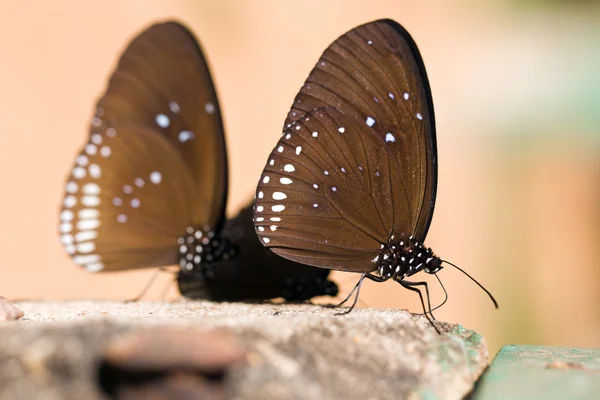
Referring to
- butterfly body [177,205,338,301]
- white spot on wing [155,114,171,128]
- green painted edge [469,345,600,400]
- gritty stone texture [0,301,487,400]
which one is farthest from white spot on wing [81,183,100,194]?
green painted edge [469,345,600,400]

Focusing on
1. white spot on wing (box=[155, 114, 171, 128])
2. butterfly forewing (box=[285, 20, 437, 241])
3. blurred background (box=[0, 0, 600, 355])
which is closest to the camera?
butterfly forewing (box=[285, 20, 437, 241])

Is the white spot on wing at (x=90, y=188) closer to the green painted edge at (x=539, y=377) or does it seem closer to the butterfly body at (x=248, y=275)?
the butterfly body at (x=248, y=275)

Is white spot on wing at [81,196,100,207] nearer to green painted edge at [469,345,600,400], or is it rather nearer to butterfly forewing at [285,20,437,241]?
butterfly forewing at [285,20,437,241]

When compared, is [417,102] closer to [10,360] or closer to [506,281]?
[10,360]

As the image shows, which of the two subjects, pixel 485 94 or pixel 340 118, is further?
pixel 485 94

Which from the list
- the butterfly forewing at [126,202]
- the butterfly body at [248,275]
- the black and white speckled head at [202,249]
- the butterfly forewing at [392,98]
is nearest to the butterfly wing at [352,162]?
the butterfly forewing at [392,98]

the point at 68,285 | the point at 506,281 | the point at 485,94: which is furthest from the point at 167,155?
the point at 485,94
